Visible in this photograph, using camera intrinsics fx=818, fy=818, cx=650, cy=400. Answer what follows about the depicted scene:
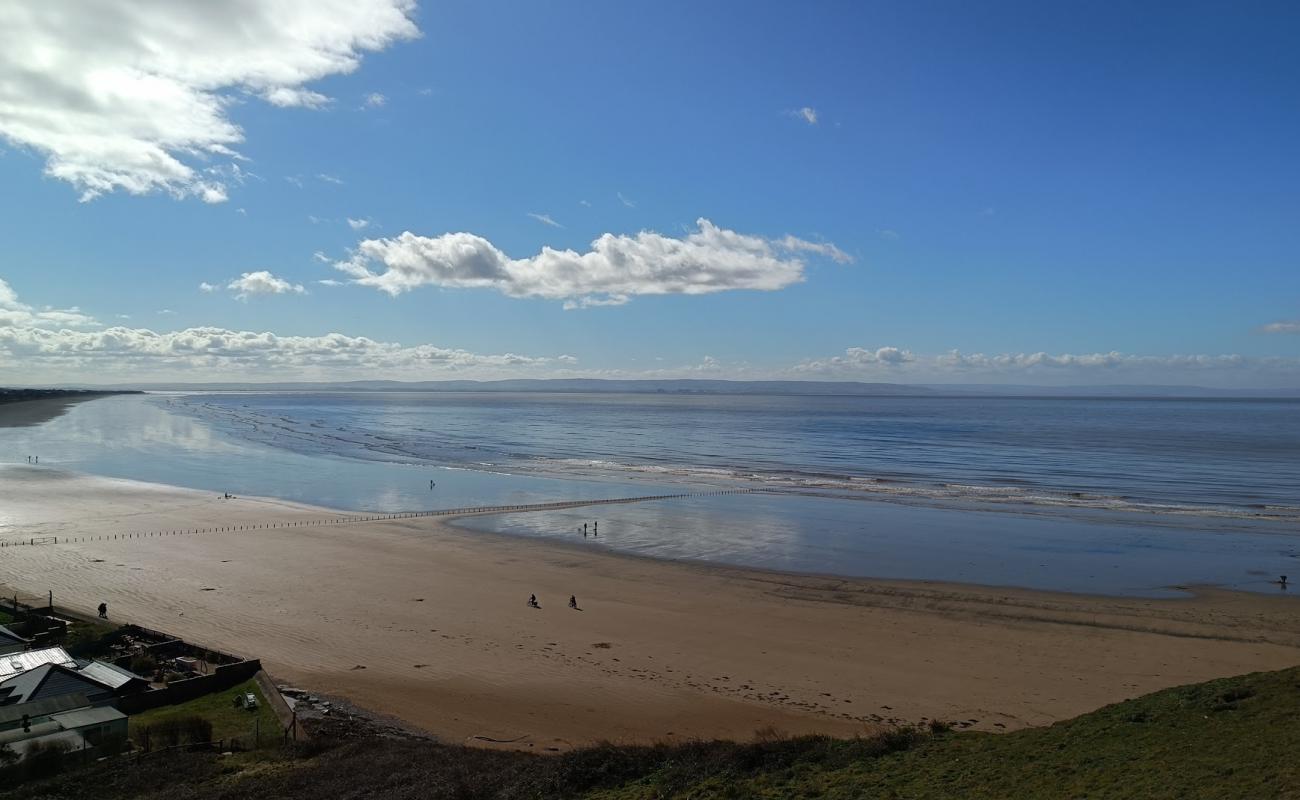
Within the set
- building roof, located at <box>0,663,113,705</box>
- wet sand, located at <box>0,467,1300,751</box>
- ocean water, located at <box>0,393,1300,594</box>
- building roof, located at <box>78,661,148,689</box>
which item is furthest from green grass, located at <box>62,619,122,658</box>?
ocean water, located at <box>0,393,1300,594</box>

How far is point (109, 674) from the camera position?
58.8 feet

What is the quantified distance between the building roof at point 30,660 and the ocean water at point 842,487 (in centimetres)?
2164

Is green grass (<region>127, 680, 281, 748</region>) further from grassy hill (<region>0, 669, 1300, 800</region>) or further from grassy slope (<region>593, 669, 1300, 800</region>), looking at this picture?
grassy slope (<region>593, 669, 1300, 800</region>)

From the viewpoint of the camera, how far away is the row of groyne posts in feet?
123

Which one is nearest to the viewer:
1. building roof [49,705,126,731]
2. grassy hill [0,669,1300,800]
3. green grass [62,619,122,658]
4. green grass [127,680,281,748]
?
grassy hill [0,669,1300,800]

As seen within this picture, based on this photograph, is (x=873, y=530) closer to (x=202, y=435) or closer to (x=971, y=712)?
(x=971, y=712)

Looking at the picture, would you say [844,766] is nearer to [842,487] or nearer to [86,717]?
[86,717]

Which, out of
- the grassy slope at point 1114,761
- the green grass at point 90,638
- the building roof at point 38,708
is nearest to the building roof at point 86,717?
the building roof at point 38,708

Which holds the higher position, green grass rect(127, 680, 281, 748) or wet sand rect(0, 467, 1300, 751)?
green grass rect(127, 680, 281, 748)

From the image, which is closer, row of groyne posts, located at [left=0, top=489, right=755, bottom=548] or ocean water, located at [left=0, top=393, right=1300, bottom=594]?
ocean water, located at [left=0, top=393, right=1300, bottom=594]

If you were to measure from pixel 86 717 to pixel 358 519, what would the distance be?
2861cm

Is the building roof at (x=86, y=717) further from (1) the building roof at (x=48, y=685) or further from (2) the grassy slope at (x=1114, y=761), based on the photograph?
(2) the grassy slope at (x=1114, y=761)

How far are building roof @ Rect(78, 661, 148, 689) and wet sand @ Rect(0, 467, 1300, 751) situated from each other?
12.2 ft

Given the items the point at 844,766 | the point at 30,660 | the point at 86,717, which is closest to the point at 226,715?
the point at 86,717
